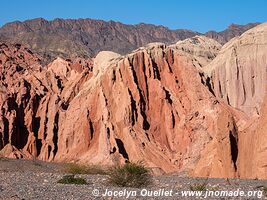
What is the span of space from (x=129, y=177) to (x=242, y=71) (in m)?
51.9

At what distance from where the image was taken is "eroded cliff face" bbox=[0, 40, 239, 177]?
61250 millimetres

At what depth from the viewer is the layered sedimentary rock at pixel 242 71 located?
71.2 meters

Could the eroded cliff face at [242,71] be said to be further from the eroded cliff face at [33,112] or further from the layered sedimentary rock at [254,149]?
the layered sedimentary rock at [254,149]

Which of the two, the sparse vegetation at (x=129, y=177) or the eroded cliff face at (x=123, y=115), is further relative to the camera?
the eroded cliff face at (x=123, y=115)

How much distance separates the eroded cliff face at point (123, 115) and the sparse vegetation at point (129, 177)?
33.1 m

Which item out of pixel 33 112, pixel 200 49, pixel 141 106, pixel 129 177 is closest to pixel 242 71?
→ pixel 200 49

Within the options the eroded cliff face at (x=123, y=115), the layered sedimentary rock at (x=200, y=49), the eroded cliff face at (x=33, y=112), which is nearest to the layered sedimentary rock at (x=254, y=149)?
the eroded cliff face at (x=123, y=115)

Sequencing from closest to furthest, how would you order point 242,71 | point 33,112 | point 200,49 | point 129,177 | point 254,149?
point 129,177 < point 254,149 < point 242,71 < point 33,112 < point 200,49

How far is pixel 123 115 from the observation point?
64688 mm

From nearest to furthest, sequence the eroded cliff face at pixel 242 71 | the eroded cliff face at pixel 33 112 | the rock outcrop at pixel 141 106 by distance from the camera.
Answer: the rock outcrop at pixel 141 106 < the eroded cliff face at pixel 33 112 < the eroded cliff face at pixel 242 71

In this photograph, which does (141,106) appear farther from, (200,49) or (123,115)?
(200,49)

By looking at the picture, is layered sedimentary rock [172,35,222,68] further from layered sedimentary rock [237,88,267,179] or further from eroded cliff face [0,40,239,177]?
layered sedimentary rock [237,88,267,179]

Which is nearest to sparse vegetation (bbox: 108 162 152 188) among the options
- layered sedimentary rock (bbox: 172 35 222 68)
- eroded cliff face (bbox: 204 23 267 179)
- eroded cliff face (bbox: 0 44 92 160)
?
eroded cliff face (bbox: 0 44 92 160)

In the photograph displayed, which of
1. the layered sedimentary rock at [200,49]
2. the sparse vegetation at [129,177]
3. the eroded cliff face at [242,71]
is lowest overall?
the sparse vegetation at [129,177]
